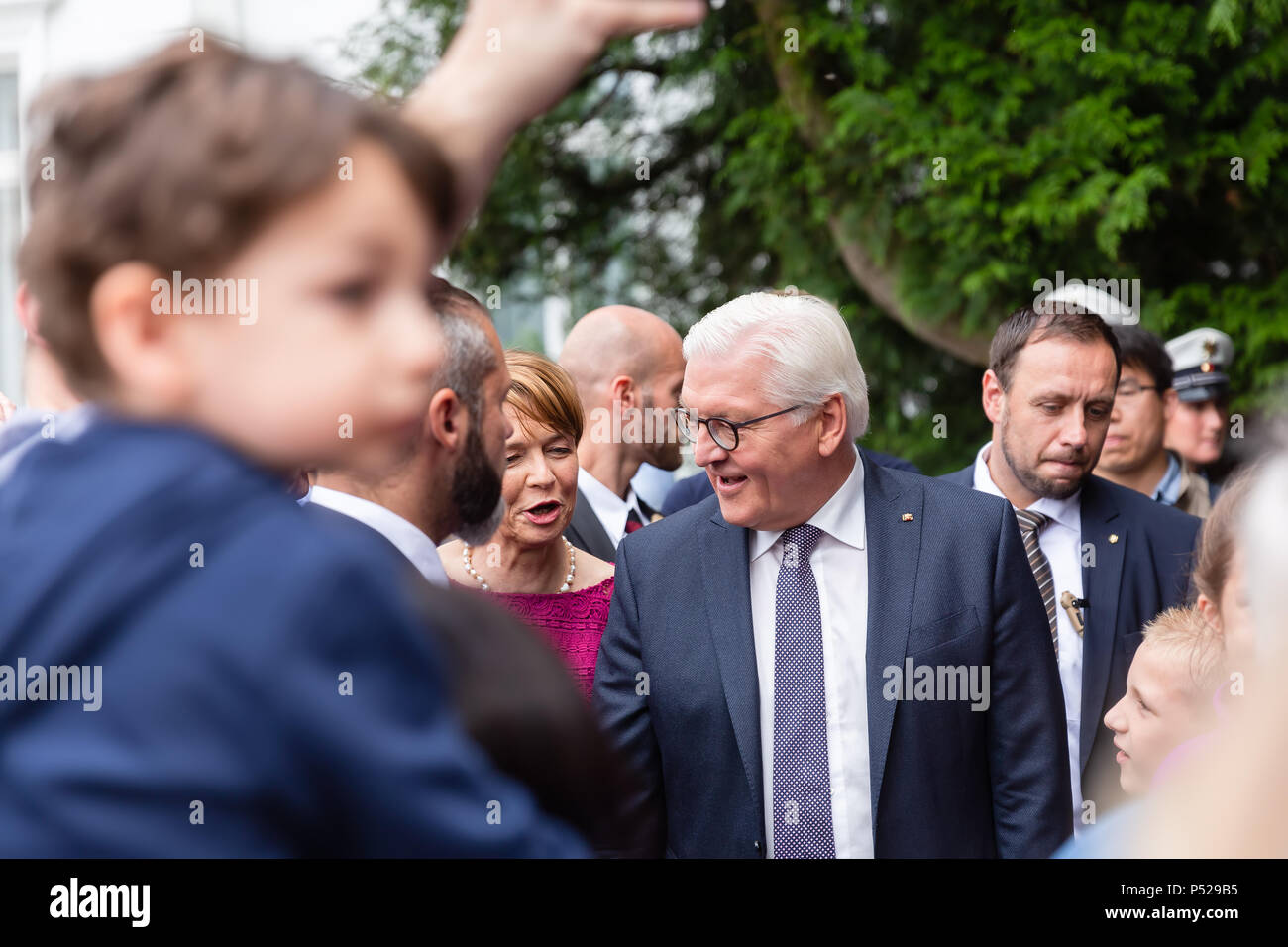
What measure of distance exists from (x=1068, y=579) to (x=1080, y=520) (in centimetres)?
19

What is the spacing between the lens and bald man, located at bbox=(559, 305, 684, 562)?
15.8ft

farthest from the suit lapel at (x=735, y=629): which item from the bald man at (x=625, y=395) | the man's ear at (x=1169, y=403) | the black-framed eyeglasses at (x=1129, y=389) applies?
the man's ear at (x=1169, y=403)

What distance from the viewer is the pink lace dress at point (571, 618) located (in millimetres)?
3570

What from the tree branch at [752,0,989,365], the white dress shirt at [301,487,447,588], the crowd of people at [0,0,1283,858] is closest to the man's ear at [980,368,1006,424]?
the crowd of people at [0,0,1283,858]

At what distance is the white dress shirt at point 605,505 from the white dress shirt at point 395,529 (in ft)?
9.97

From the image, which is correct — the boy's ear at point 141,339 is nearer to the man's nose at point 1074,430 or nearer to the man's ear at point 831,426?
the man's ear at point 831,426

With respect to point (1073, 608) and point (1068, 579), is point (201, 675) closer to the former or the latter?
point (1073, 608)

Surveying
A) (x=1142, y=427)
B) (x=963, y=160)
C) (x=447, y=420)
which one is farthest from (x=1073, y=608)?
(x=963, y=160)

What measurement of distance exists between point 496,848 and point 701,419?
2312 mm

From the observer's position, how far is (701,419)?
310 centimetres

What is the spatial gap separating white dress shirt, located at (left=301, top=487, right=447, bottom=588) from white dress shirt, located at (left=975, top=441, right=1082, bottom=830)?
8.34 feet

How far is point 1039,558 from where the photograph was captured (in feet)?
12.6

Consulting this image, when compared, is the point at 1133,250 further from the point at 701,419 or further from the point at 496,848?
the point at 496,848

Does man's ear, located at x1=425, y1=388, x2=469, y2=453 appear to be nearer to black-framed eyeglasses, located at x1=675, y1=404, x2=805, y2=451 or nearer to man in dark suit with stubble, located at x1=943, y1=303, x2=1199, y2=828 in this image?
black-framed eyeglasses, located at x1=675, y1=404, x2=805, y2=451
